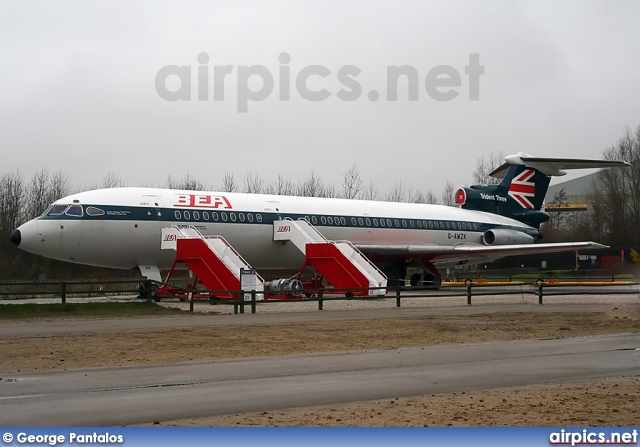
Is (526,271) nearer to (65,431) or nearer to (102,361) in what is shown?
(102,361)

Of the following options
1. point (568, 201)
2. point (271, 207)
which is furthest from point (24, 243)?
point (568, 201)

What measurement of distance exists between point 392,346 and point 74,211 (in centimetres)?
1900

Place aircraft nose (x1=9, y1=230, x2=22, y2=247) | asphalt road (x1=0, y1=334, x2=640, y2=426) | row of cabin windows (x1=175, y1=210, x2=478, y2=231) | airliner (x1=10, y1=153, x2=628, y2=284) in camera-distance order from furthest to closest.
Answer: row of cabin windows (x1=175, y1=210, x2=478, y2=231) < airliner (x1=10, y1=153, x2=628, y2=284) < aircraft nose (x1=9, y1=230, x2=22, y2=247) < asphalt road (x1=0, y1=334, x2=640, y2=426)

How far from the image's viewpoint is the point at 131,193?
1303 inches

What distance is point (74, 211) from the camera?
31609 mm

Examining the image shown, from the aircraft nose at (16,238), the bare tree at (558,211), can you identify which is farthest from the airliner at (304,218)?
the bare tree at (558,211)

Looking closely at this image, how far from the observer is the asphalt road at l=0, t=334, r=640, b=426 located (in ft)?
30.7

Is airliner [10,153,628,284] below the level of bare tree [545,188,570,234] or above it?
below

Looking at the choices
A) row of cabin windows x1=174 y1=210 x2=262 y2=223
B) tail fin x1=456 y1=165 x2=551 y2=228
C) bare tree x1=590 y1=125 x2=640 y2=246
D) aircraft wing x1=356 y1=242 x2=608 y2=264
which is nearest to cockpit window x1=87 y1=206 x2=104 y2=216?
row of cabin windows x1=174 y1=210 x2=262 y2=223

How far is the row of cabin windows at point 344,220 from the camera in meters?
34.4

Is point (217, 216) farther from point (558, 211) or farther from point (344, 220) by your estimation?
point (558, 211)

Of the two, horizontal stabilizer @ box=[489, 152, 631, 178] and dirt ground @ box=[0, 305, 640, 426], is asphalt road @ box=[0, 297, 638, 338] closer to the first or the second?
dirt ground @ box=[0, 305, 640, 426]

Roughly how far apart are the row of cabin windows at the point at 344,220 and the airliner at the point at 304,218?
0.05m

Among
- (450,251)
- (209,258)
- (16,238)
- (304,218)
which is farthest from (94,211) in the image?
(450,251)
